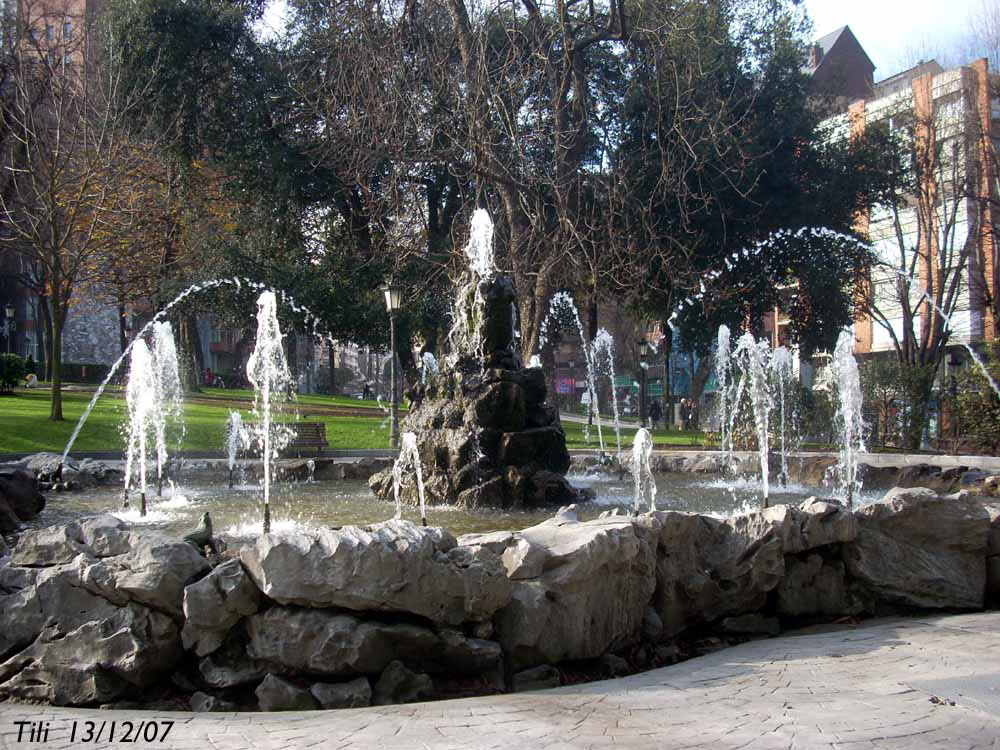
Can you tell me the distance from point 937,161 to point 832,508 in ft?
76.8

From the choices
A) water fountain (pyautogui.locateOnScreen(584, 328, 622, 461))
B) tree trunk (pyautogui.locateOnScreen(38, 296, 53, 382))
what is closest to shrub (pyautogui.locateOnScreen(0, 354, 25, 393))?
tree trunk (pyautogui.locateOnScreen(38, 296, 53, 382))

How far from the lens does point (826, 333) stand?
26328mm

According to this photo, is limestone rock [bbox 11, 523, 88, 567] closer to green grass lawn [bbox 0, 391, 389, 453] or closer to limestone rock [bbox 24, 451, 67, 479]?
limestone rock [bbox 24, 451, 67, 479]

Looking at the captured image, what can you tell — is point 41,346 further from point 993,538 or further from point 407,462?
point 993,538

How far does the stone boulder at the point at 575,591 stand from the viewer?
15.6ft

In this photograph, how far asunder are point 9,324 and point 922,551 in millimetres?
47564

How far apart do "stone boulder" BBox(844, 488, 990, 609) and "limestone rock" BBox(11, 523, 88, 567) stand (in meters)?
5.23

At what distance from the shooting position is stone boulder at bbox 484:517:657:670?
4754 mm

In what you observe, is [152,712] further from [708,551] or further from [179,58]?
[179,58]

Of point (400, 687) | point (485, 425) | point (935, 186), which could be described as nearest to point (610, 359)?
point (485, 425)

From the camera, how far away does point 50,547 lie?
4848 millimetres

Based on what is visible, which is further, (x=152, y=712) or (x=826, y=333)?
(x=826, y=333)

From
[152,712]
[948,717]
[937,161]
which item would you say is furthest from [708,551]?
[937,161]

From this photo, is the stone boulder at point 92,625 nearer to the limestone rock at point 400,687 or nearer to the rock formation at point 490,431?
the limestone rock at point 400,687
